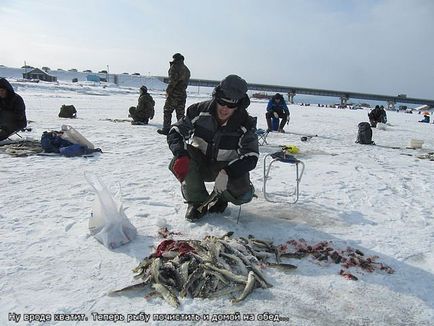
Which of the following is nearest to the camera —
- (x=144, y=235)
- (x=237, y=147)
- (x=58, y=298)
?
(x=58, y=298)

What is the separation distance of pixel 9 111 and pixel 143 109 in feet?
16.6

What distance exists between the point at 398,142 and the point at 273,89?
7813 centimetres

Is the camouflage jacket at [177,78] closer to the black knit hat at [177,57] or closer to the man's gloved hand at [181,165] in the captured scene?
the black knit hat at [177,57]

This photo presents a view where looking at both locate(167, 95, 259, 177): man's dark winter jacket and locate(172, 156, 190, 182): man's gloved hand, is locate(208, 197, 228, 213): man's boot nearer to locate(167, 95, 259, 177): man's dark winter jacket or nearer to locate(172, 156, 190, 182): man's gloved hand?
locate(167, 95, 259, 177): man's dark winter jacket

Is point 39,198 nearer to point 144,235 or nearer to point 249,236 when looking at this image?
point 144,235

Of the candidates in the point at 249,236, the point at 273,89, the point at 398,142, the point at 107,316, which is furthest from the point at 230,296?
the point at 273,89

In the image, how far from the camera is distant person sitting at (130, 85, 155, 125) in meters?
11.8

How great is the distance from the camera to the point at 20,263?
110 inches

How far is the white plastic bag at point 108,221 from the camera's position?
314 centimetres

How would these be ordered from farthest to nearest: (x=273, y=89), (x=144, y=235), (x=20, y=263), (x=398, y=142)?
1. (x=273, y=89)
2. (x=398, y=142)
3. (x=144, y=235)
4. (x=20, y=263)

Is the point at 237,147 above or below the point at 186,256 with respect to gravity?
above

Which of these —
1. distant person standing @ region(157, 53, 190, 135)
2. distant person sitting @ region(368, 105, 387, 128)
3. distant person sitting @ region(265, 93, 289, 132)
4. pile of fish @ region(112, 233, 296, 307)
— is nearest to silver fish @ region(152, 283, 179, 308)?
pile of fish @ region(112, 233, 296, 307)

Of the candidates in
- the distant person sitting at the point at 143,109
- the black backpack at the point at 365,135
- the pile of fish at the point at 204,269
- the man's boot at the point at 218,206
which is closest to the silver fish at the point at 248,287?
the pile of fish at the point at 204,269

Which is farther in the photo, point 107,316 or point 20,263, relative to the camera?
point 20,263
